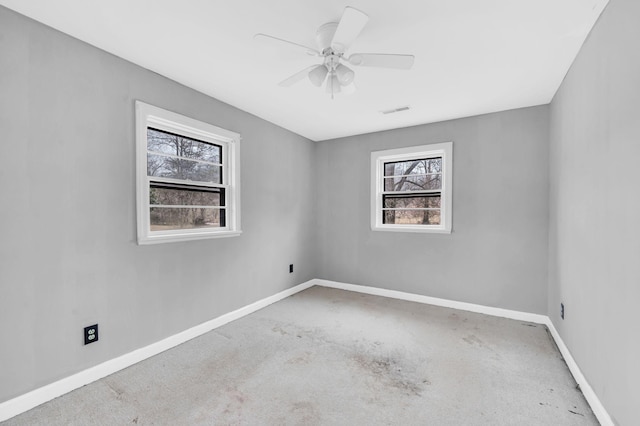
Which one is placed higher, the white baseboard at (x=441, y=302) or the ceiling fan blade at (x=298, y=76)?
the ceiling fan blade at (x=298, y=76)

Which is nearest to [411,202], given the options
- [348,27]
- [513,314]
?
[513,314]

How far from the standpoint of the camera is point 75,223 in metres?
1.99

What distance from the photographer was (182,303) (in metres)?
2.70

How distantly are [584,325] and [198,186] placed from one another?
3.45 meters

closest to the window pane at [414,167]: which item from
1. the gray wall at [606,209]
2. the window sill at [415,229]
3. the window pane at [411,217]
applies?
the window pane at [411,217]

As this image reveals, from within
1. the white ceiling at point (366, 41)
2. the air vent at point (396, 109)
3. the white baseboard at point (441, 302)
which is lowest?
the white baseboard at point (441, 302)

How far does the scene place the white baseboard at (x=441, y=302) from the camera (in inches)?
127

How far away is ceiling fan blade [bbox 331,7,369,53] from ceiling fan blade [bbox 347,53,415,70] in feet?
0.33

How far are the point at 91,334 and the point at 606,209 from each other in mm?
3531

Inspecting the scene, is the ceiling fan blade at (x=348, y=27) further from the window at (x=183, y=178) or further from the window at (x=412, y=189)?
the window at (x=412, y=189)

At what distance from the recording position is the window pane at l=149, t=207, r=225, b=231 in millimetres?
2574

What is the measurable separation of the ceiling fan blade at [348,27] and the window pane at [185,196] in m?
1.95

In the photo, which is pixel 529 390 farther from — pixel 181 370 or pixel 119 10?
pixel 119 10

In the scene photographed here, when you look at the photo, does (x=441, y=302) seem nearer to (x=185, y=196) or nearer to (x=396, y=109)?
(x=396, y=109)
